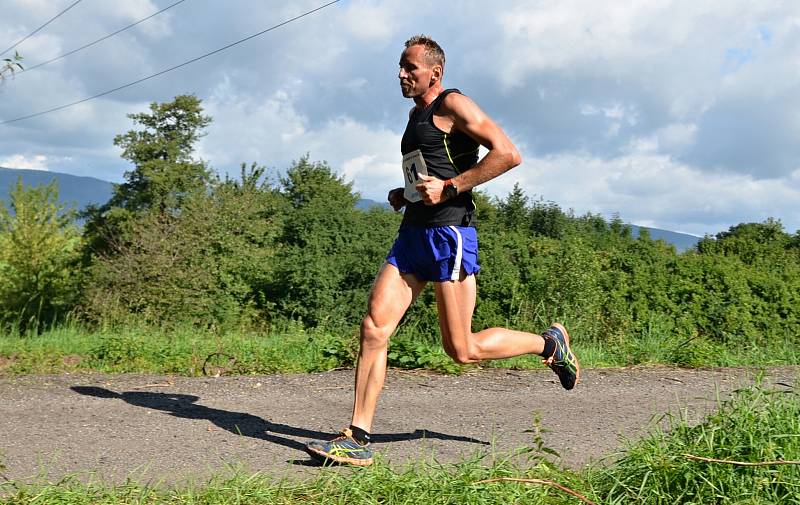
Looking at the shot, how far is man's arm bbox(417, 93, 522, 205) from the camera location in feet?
14.2

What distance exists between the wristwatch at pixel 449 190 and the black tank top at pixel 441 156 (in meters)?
0.12

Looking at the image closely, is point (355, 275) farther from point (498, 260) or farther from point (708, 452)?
point (708, 452)

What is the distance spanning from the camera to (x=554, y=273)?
35.0ft

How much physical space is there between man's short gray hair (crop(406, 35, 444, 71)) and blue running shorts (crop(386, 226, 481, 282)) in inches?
36.0

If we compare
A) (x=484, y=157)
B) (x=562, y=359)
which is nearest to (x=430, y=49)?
(x=484, y=157)

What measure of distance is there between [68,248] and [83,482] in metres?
25.1

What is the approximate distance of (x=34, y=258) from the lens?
2473cm

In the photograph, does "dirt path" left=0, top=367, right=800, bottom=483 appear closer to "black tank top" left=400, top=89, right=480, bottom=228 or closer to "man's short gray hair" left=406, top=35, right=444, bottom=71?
"black tank top" left=400, top=89, right=480, bottom=228

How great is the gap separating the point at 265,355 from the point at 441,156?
11.7 ft

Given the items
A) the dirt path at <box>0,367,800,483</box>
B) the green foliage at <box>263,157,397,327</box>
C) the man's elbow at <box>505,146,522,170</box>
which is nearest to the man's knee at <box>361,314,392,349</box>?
the dirt path at <box>0,367,800,483</box>

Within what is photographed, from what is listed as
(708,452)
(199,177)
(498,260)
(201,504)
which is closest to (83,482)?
(201,504)

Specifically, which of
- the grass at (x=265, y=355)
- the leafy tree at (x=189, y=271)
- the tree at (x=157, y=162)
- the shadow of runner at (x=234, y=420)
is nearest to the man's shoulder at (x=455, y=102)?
the shadow of runner at (x=234, y=420)

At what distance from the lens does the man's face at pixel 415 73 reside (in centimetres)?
458

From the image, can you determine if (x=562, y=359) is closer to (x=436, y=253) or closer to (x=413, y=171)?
(x=436, y=253)
